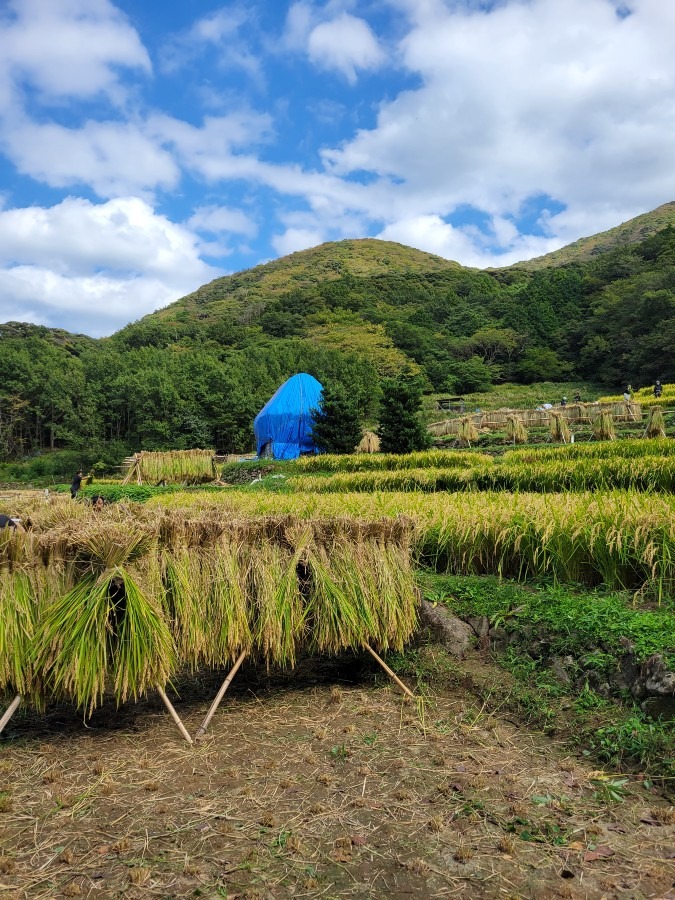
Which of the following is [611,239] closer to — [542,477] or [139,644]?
[542,477]

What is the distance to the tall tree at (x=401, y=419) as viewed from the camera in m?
20.8

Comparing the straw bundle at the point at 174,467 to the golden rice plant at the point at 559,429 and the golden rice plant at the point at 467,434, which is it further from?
the golden rice plant at the point at 559,429

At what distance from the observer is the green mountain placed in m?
111

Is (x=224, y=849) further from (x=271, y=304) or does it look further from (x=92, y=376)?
(x=271, y=304)

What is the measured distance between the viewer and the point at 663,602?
4.23 meters

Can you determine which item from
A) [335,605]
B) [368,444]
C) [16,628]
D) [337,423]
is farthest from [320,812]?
[337,423]

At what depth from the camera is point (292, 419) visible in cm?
2791

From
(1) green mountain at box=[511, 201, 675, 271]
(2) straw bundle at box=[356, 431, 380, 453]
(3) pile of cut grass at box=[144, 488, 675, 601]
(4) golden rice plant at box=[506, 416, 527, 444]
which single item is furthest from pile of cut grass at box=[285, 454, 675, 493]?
(1) green mountain at box=[511, 201, 675, 271]

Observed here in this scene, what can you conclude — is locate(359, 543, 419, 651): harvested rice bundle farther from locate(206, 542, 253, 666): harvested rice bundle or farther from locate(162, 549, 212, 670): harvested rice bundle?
locate(162, 549, 212, 670): harvested rice bundle

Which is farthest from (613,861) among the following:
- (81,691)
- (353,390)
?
(353,390)

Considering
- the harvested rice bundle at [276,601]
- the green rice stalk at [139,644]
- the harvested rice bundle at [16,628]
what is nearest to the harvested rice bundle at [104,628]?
the green rice stalk at [139,644]

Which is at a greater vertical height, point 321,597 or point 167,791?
point 321,597

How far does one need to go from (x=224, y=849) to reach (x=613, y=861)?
1605mm

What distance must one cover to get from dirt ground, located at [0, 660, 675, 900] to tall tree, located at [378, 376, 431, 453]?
1730 centimetres
